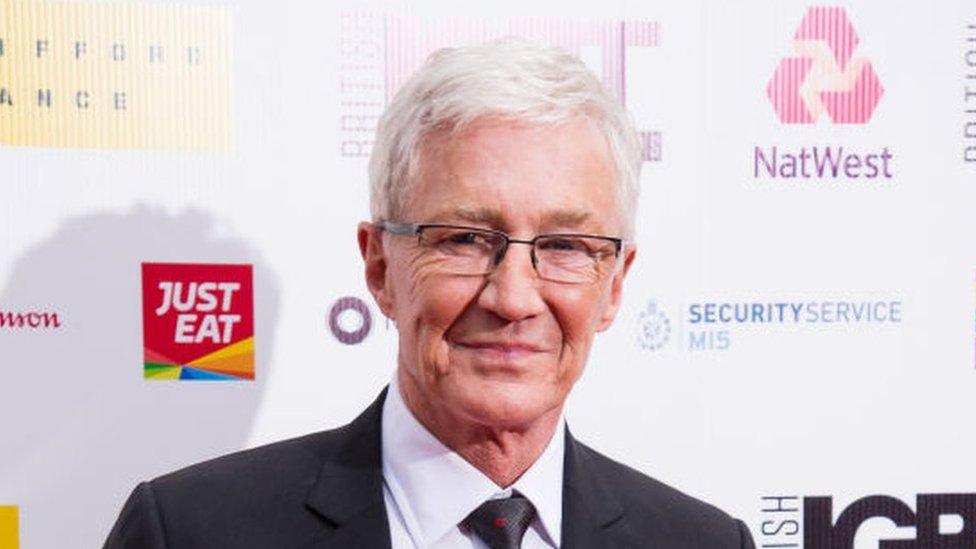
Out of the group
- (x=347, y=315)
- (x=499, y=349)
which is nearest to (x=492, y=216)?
(x=499, y=349)

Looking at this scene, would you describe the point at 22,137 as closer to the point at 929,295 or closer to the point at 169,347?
the point at 169,347

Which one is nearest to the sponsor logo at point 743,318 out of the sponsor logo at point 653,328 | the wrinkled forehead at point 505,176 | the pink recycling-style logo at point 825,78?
the sponsor logo at point 653,328

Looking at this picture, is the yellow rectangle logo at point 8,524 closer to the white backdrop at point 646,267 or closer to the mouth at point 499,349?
the white backdrop at point 646,267

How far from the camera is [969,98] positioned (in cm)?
186

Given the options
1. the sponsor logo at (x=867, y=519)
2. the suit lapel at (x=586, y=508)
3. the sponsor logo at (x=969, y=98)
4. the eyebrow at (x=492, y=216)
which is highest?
the sponsor logo at (x=969, y=98)

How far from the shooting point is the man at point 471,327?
1.00 m

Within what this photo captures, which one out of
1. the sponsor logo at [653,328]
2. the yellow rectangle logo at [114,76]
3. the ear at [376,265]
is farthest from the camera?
the sponsor logo at [653,328]

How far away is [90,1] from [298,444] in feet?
3.04

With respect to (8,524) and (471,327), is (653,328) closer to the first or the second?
(471,327)

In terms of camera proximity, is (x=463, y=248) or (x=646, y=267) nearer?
(x=463, y=248)

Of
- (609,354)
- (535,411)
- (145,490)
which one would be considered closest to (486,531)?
(535,411)

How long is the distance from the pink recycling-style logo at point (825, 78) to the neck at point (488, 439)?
98 cm

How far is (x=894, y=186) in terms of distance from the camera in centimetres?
185

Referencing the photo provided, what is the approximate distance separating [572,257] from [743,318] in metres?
0.89
